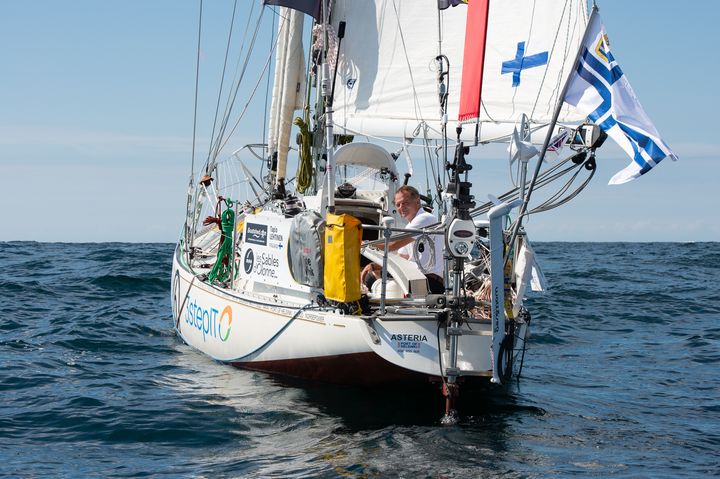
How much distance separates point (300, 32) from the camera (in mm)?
12445

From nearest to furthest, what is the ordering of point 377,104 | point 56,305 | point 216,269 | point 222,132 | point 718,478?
point 718,478, point 216,269, point 377,104, point 222,132, point 56,305

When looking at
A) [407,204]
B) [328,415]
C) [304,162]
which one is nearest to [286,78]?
[304,162]

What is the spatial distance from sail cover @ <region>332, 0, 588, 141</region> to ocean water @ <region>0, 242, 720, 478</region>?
11.5 ft

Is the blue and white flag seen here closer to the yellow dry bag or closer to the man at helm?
the man at helm

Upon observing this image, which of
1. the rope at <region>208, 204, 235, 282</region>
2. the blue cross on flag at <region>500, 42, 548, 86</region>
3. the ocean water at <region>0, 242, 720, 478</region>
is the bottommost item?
the ocean water at <region>0, 242, 720, 478</region>

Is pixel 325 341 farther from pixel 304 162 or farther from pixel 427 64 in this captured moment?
pixel 427 64

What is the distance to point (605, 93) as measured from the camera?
729cm

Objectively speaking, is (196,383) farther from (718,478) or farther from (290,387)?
(718,478)

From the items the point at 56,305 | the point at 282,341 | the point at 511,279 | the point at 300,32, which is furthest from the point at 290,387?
the point at 56,305

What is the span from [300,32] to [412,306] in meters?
5.94

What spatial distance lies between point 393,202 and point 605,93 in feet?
12.9

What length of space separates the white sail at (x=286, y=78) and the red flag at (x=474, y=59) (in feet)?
15.6

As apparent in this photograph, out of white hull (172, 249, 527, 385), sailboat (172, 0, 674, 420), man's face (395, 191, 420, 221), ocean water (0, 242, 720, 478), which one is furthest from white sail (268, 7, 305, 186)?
man's face (395, 191, 420, 221)

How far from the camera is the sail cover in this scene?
1147 centimetres
